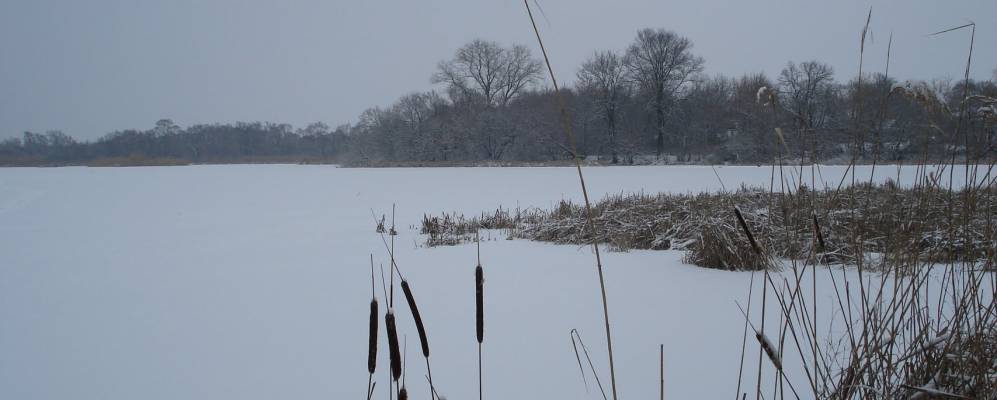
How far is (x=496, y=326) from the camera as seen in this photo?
116 inches

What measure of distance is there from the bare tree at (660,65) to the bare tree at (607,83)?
100 centimetres

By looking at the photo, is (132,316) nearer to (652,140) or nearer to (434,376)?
(434,376)

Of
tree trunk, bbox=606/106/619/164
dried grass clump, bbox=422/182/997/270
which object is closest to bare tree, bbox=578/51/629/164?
tree trunk, bbox=606/106/619/164

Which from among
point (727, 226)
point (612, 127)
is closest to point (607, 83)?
point (612, 127)

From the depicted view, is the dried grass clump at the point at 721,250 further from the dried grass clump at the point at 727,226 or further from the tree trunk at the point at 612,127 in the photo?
the tree trunk at the point at 612,127

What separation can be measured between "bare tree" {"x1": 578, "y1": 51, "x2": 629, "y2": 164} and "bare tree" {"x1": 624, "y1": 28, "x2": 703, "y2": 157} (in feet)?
3.28

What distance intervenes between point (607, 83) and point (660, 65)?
4461mm

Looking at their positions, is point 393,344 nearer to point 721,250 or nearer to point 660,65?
point 721,250

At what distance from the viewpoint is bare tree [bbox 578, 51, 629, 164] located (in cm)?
3531

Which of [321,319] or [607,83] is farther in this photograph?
[607,83]

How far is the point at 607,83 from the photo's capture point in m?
35.4

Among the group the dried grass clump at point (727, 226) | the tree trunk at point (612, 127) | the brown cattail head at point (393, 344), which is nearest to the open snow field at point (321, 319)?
the dried grass clump at point (727, 226)

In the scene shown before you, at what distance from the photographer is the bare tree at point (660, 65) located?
35.6 m

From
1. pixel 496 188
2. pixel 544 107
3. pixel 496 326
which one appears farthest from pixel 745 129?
pixel 496 326
